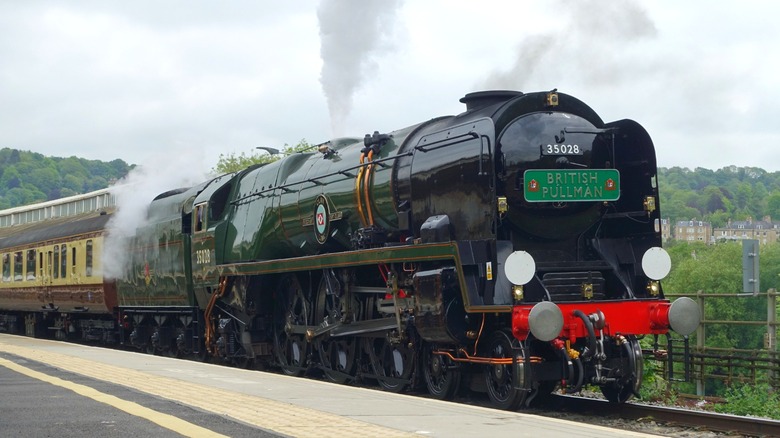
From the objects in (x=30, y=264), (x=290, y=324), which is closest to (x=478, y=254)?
(x=290, y=324)

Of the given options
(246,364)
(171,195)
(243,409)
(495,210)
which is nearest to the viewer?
(243,409)

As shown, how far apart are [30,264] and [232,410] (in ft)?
79.8

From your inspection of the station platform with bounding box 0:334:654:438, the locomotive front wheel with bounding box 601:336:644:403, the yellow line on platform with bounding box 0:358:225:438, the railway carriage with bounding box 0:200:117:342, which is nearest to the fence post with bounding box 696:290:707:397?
the locomotive front wheel with bounding box 601:336:644:403

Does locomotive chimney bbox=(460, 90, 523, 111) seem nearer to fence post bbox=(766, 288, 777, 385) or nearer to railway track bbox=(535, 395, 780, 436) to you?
railway track bbox=(535, 395, 780, 436)

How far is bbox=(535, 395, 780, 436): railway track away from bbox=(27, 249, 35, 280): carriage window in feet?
74.7

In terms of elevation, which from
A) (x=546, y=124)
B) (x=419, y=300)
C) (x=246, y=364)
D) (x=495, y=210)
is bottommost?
(x=246, y=364)

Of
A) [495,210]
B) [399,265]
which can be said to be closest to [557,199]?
[495,210]

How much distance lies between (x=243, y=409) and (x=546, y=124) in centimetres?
487

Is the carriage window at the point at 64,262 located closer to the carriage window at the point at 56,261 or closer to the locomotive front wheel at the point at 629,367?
the carriage window at the point at 56,261

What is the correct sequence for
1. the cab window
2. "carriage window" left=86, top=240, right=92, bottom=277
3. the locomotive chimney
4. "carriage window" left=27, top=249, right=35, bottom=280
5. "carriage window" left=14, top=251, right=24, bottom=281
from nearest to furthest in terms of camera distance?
the locomotive chimney
the cab window
"carriage window" left=86, top=240, right=92, bottom=277
"carriage window" left=27, top=249, right=35, bottom=280
"carriage window" left=14, top=251, right=24, bottom=281

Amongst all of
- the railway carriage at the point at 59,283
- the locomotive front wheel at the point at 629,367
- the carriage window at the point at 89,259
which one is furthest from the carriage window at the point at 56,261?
the locomotive front wheel at the point at 629,367

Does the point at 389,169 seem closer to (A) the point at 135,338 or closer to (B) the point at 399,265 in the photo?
(B) the point at 399,265

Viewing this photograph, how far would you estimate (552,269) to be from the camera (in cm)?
1124

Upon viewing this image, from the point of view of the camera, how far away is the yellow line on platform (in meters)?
7.28
